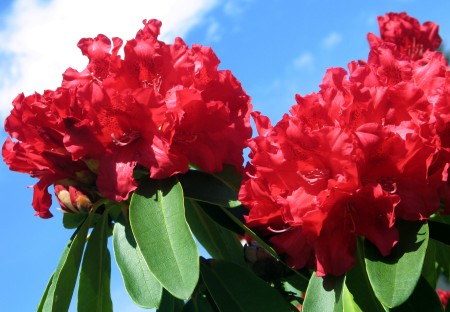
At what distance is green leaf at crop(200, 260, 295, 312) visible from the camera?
50.3 inches

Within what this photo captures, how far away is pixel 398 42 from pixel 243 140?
5.75 ft

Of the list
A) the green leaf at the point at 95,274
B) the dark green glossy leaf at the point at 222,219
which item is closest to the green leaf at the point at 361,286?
the dark green glossy leaf at the point at 222,219

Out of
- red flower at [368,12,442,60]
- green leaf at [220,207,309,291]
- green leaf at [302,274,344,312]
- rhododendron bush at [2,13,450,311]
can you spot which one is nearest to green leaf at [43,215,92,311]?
rhododendron bush at [2,13,450,311]

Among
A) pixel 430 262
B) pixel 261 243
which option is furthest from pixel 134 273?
pixel 430 262

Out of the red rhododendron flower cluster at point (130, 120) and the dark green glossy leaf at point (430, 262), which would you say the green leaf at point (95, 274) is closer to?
the red rhododendron flower cluster at point (130, 120)

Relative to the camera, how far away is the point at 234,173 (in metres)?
1.34

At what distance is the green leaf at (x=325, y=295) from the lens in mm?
1143

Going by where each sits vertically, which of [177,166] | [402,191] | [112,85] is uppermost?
[112,85]

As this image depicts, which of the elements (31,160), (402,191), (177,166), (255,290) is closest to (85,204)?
(31,160)

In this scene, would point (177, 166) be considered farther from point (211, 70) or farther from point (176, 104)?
point (211, 70)

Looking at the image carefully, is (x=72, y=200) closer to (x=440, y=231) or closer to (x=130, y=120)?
(x=130, y=120)

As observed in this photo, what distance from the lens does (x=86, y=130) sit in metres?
1.22

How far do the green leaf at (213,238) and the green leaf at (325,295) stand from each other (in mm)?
396

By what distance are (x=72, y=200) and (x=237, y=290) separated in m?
0.38
